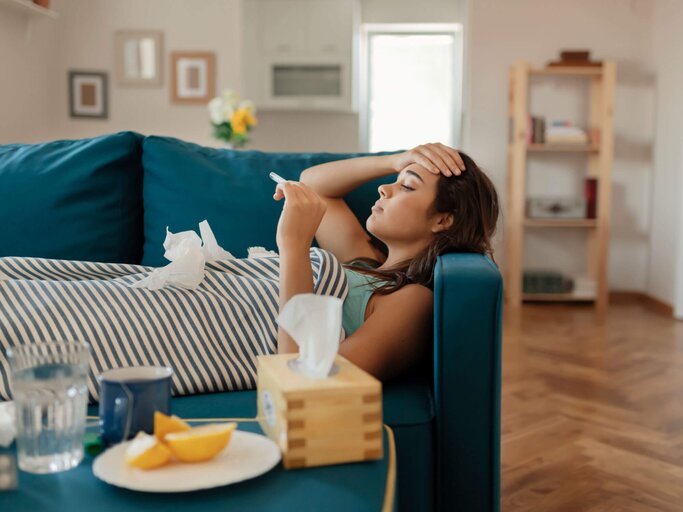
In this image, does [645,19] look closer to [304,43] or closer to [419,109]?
[419,109]

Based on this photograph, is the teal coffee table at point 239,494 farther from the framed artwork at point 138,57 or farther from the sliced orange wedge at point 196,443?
the framed artwork at point 138,57

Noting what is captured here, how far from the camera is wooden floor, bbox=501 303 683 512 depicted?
2.05 m

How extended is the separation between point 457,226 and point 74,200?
3.06ft

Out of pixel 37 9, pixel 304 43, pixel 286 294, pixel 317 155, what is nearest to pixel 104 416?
pixel 286 294

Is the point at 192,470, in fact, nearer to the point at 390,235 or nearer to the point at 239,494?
the point at 239,494

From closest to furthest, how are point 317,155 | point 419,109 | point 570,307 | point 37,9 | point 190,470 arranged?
point 190,470
point 317,155
point 37,9
point 570,307
point 419,109

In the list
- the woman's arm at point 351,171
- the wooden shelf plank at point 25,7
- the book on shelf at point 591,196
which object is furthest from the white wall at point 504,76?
the woman's arm at point 351,171

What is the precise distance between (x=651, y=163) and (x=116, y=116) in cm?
379

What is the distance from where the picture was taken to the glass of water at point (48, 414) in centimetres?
87

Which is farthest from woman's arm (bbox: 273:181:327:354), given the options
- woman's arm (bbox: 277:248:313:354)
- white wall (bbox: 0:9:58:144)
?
white wall (bbox: 0:9:58:144)

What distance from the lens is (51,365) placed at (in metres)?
0.89

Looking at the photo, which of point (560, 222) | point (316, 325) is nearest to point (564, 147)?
point (560, 222)

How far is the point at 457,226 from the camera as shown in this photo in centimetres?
166

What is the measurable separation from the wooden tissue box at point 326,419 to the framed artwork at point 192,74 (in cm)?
478
